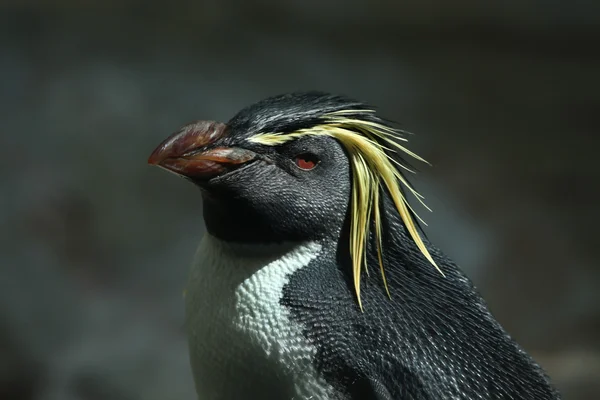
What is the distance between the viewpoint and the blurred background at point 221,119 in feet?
8.44

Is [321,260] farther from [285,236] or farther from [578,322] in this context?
[578,322]

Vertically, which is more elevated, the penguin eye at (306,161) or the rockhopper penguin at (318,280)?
the penguin eye at (306,161)

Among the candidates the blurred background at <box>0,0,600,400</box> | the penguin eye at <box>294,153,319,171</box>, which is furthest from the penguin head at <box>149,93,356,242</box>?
the blurred background at <box>0,0,600,400</box>

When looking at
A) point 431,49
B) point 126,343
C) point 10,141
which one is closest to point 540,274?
point 431,49

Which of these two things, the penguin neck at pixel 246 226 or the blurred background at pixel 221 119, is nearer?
the penguin neck at pixel 246 226

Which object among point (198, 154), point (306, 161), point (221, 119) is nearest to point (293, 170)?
point (306, 161)

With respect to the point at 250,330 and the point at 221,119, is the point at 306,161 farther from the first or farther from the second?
the point at 221,119

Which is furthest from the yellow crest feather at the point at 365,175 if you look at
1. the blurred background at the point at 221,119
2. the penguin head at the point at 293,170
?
the blurred background at the point at 221,119

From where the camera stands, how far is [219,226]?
1.10 m

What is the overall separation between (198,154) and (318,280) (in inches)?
9.7

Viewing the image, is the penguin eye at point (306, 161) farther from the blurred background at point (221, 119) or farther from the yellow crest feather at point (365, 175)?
the blurred background at point (221, 119)

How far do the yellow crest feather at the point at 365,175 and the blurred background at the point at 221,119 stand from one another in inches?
62.7

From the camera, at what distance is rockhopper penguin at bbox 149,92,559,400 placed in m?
1.06

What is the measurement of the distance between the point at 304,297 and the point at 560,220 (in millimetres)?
2001
